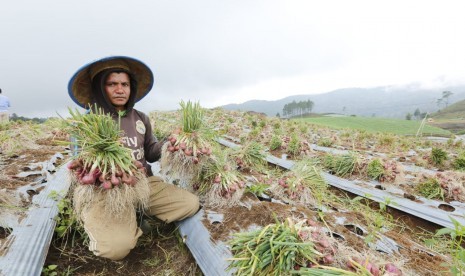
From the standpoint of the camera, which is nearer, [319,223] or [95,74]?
[319,223]

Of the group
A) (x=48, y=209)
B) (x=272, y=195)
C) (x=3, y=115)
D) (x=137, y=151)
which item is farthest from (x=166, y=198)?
(x=3, y=115)

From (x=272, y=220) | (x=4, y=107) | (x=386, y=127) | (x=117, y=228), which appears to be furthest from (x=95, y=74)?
(x=386, y=127)

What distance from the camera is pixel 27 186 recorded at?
2865 millimetres

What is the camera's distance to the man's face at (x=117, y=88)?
2583mm

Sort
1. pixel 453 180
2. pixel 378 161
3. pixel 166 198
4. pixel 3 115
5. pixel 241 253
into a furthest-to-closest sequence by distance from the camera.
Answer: pixel 3 115 < pixel 378 161 < pixel 453 180 < pixel 166 198 < pixel 241 253

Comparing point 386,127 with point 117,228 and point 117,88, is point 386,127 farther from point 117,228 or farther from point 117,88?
point 117,228

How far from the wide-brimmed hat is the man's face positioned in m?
0.09

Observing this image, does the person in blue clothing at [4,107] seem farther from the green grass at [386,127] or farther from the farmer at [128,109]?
the green grass at [386,127]

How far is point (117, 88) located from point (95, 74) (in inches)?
9.4

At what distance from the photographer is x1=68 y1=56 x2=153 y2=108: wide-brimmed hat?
2.52 metres

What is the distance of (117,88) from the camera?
2.60 m

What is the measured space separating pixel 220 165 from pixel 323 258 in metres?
1.66

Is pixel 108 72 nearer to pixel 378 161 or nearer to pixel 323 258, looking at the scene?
pixel 323 258

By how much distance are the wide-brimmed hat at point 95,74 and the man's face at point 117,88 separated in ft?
0.30
